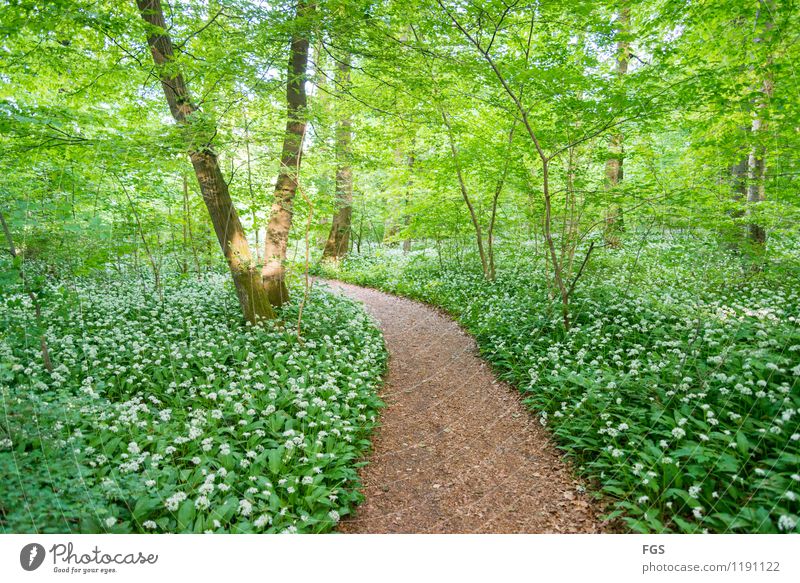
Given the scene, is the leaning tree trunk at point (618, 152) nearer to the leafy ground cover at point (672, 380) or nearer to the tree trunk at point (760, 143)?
the leafy ground cover at point (672, 380)

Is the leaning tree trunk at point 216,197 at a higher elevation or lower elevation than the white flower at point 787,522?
higher

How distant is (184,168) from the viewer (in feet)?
21.2

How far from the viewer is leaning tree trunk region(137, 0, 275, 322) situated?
5.16 m

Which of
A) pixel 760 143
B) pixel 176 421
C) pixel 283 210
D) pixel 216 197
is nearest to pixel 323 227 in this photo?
pixel 283 210

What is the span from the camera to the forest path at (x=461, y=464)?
3.06 metres

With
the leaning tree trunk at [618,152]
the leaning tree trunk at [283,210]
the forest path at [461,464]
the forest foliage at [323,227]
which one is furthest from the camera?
the leaning tree trunk at [283,210]

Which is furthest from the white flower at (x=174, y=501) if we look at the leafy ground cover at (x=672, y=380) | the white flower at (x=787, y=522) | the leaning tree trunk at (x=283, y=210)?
the leaning tree trunk at (x=283, y=210)

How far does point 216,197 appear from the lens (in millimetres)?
5969

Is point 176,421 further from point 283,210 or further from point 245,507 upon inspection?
point 283,210

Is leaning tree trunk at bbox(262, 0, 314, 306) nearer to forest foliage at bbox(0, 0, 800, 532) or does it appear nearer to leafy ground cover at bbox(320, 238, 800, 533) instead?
forest foliage at bbox(0, 0, 800, 532)

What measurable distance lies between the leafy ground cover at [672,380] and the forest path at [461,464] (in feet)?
0.98
